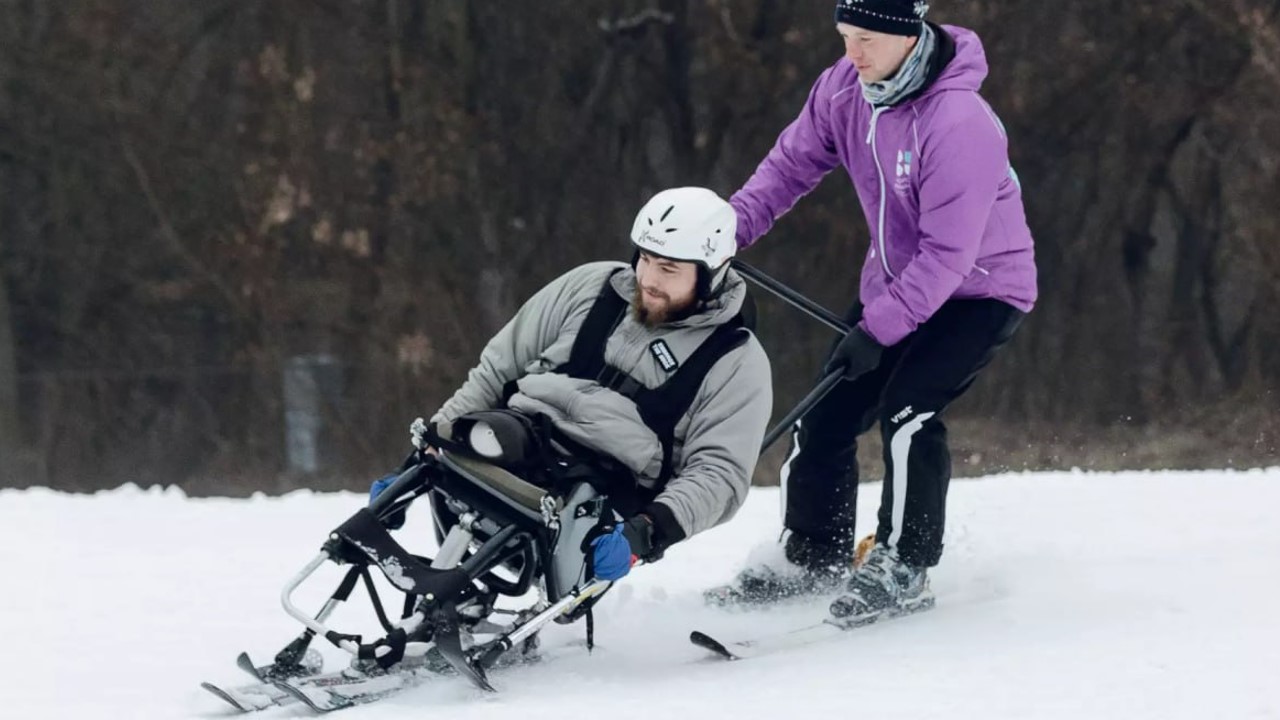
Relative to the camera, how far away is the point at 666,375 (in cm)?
433

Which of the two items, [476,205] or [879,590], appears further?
[476,205]

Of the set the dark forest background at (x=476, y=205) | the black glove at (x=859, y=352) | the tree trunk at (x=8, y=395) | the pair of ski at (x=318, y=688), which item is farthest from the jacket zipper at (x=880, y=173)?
the tree trunk at (x=8, y=395)

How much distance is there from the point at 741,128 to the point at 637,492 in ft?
20.2

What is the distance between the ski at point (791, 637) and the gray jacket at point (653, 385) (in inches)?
14.5

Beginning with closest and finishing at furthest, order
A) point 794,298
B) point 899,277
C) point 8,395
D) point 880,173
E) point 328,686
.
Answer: point 328,686
point 899,277
point 880,173
point 794,298
point 8,395

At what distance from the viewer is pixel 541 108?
10250 mm

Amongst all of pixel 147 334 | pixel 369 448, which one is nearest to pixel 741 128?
pixel 369 448

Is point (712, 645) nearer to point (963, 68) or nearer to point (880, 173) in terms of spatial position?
point (880, 173)

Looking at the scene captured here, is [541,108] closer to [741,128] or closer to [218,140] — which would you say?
[741,128]

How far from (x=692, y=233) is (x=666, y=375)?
1.13ft

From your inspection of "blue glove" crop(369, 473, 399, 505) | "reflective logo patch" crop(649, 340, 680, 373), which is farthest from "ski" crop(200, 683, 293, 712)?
"reflective logo patch" crop(649, 340, 680, 373)

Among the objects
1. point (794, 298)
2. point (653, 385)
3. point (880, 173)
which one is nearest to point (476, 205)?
point (794, 298)

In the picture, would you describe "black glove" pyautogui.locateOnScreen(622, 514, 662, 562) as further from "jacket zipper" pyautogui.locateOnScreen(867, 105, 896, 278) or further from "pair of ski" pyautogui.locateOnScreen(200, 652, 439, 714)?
"jacket zipper" pyautogui.locateOnScreen(867, 105, 896, 278)

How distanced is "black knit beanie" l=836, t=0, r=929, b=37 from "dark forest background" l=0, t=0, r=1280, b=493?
5.49 m
